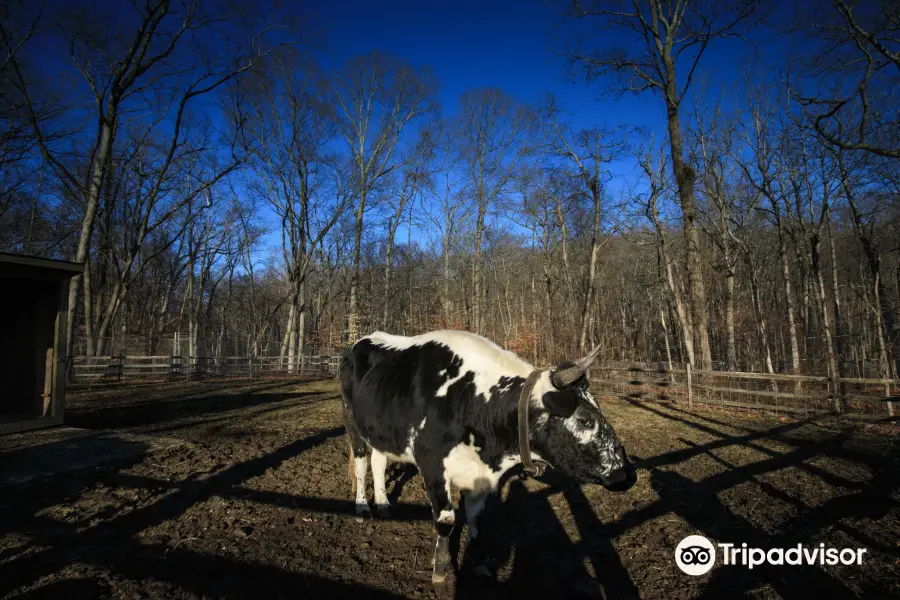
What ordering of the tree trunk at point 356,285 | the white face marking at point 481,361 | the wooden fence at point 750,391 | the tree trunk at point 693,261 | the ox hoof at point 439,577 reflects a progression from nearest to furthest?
the ox hoof at point 439,577 → the white face marking at point 481,361 → the wooden fence at point 750,391 → the tree trunk at point 693,261 → the tree trunk at point 356,285

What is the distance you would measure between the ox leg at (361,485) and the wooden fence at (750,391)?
11.2 m

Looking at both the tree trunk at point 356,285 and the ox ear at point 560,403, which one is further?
the tree trunk at point 356,285

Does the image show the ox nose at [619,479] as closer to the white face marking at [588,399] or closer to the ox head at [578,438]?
the ox head at [578,438]

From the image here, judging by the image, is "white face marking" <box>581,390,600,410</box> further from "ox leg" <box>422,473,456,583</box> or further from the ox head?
"ox leg" <box>422,473,456,583</box>

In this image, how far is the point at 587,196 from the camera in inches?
947

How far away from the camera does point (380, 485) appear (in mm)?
5020

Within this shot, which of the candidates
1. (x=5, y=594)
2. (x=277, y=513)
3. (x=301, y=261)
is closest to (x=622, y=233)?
(x=301, y=261)

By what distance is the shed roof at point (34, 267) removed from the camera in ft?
23.8

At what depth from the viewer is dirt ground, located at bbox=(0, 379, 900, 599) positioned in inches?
135

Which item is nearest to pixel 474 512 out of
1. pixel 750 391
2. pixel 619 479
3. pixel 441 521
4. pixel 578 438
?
pixel 441 521

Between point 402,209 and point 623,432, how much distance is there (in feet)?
81.3

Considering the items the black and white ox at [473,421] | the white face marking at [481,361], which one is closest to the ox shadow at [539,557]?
the black and white ox at [473,421]

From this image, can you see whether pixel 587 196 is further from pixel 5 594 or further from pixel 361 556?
pixel 5 594

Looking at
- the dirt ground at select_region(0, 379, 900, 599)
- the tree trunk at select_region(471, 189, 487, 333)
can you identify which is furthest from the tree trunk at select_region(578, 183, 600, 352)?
the dirt ground at select_region(0, 379, 900, 599)
